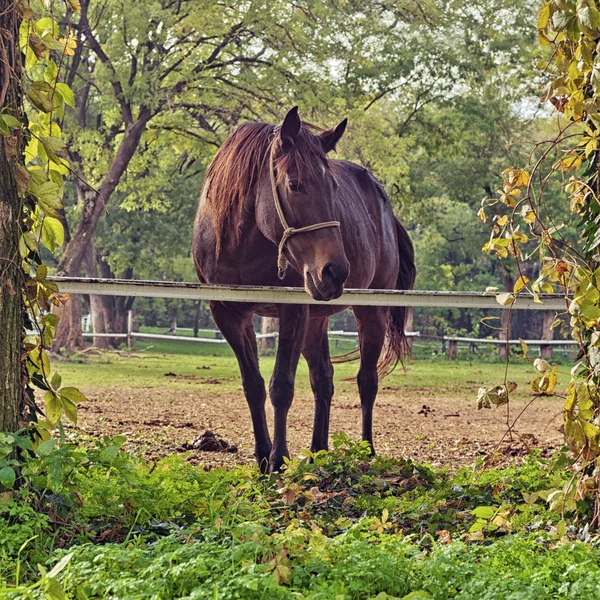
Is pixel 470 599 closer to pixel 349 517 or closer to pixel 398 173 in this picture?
pixel 349 517

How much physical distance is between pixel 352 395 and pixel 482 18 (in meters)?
11.8

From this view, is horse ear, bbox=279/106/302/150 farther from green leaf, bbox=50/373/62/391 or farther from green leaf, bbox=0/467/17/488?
green leaf, bbox=0/467/17/488

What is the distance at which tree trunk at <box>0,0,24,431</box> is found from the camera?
130 inches

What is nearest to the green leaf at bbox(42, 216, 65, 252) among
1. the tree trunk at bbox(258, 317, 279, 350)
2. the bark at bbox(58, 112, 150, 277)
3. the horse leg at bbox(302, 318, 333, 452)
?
the horse leg at bbox(302, 318, 333, 452)

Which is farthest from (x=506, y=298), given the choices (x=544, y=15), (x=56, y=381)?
(x=56, y=381)

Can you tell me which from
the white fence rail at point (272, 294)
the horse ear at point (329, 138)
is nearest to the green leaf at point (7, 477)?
the white fence rail at point (272, 294)

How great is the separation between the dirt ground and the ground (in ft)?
0.04

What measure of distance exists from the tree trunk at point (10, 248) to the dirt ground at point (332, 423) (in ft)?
6.82

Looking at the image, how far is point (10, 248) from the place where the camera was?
337cm

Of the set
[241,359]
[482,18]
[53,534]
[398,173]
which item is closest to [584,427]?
[53,534]

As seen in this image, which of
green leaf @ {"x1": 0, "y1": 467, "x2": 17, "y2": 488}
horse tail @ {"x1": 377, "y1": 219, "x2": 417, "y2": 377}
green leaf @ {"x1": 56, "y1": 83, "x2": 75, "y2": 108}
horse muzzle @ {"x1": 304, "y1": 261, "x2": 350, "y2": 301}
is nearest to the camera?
green leaf @ {"x1": 0, "y1": 467, "x2": 17, "y2": 488}

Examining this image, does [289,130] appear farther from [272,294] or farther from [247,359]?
[247,359]

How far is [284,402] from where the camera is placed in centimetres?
533

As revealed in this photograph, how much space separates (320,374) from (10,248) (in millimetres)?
3535
